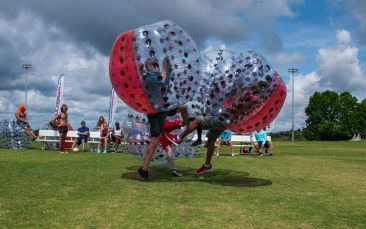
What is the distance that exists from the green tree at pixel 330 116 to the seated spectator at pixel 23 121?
261ft

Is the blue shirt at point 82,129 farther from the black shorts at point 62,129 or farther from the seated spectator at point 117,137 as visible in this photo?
the black shorts at point 62,129

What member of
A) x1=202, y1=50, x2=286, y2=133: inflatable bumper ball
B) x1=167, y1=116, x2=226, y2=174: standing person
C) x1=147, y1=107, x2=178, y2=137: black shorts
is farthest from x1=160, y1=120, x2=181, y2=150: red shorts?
x1=202, y1=50, x2=286, y2=133: inflatable bumper ball

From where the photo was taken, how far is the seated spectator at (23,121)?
19.0 m

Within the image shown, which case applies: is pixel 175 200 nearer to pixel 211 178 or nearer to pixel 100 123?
pixel 211 178

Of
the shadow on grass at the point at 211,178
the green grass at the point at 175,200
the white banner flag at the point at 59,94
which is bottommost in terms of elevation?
the green grass at the point at 175,200

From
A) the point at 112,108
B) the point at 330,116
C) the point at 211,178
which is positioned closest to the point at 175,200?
the point at 211,178

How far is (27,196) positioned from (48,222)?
1.63 meters

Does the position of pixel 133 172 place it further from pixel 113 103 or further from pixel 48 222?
pixel 113 103

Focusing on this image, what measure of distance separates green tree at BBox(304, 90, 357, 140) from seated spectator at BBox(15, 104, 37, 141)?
261 feet

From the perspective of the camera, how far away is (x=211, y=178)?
8.87m

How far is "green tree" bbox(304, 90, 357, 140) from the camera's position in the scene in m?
89.6

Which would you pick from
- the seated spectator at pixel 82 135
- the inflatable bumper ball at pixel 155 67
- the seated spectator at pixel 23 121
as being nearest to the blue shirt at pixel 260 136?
the seated spectator at pixel 82 135

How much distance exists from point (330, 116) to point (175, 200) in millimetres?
92412

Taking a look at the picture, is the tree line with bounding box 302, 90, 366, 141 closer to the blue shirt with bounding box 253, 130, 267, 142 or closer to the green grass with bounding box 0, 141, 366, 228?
the blue shirt with bounding box 253, 130, 267, 142
